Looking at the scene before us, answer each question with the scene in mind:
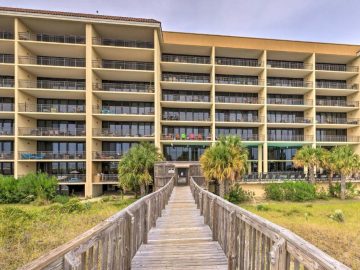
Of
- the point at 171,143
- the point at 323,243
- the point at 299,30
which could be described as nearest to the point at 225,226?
the point at 323,243

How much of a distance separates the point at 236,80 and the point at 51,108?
26.6 metres

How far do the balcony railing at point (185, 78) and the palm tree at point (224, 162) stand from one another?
46.7 feet

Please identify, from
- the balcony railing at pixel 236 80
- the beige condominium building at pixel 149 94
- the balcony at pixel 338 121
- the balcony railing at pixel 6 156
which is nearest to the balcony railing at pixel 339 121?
the balcony at pixel 338 121

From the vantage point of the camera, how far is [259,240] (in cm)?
324

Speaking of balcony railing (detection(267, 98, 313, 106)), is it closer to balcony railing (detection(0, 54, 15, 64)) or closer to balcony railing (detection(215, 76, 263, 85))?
balcony railing (detection(215, 76, 263, 85))

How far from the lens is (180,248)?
5.89 metres

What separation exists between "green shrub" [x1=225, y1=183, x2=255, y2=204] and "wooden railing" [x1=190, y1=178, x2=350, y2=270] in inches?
823

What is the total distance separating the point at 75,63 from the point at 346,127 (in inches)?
1659

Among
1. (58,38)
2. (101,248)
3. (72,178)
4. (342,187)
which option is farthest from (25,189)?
(342,187)

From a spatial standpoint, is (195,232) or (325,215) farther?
(325,215)

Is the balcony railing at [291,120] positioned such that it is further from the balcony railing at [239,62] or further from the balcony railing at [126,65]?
the balcony railing at [126,65]

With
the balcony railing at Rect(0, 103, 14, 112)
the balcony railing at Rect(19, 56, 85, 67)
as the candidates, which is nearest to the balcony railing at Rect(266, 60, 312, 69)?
the balcony railing at Rect(19, 56, 85, 67)

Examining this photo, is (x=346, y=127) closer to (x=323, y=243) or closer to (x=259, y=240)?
(x=323, y=243)

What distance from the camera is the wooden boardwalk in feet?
16.1
